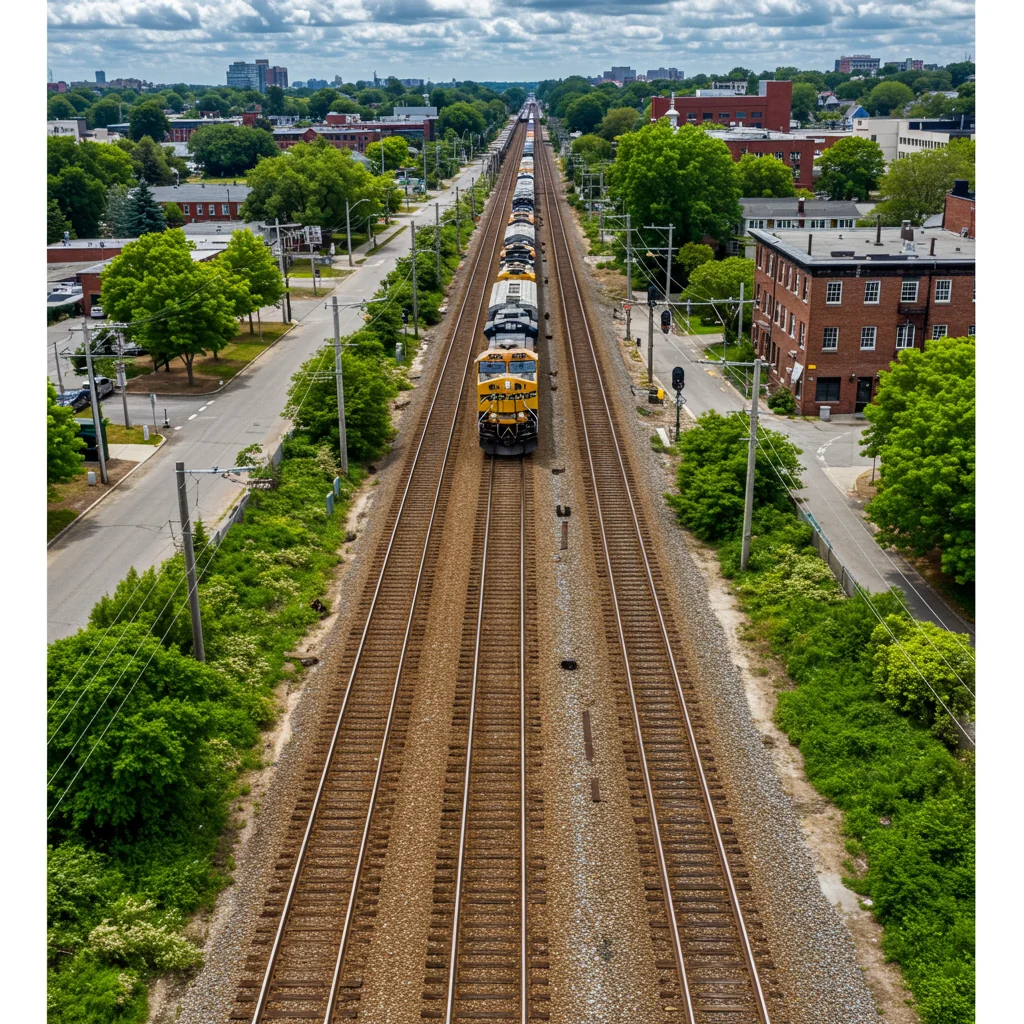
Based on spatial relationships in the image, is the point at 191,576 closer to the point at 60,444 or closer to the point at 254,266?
the point at 60,444

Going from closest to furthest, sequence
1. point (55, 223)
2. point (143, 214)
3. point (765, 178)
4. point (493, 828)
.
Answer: point (493, 828) → point (143, 214) → point (55, 223) → point (765, 178)

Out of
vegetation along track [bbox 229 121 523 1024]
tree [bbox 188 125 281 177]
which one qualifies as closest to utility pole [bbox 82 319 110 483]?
vegetation along track [bbox 229 121 523 1024]

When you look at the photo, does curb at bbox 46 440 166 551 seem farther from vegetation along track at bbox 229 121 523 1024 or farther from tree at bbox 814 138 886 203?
tree at bbox 814 138 886 203

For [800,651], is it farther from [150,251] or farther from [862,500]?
[150,251]

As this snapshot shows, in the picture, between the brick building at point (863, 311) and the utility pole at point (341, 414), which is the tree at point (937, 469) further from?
the utility pole at point (341, 414)

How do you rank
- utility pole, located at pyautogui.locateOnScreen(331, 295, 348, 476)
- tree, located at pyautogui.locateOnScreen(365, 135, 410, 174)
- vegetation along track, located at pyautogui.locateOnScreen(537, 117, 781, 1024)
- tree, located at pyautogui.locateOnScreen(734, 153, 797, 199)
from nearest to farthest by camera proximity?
1. vegetation along track, located at pyautogui.locateOnScreen(537, 117, 781, 1024)
2. utility pole, located at pyautogui.locateOnScreen(331, 295, 348, 476)
3. tree, located at pyautogui.locateOnScreen(734, 153, 797, 199)
4. tree, located at pyautogui.locateOnScreen(365, 135, 410, 174)

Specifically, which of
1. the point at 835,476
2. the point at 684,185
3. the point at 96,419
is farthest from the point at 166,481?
the point at 684,185
